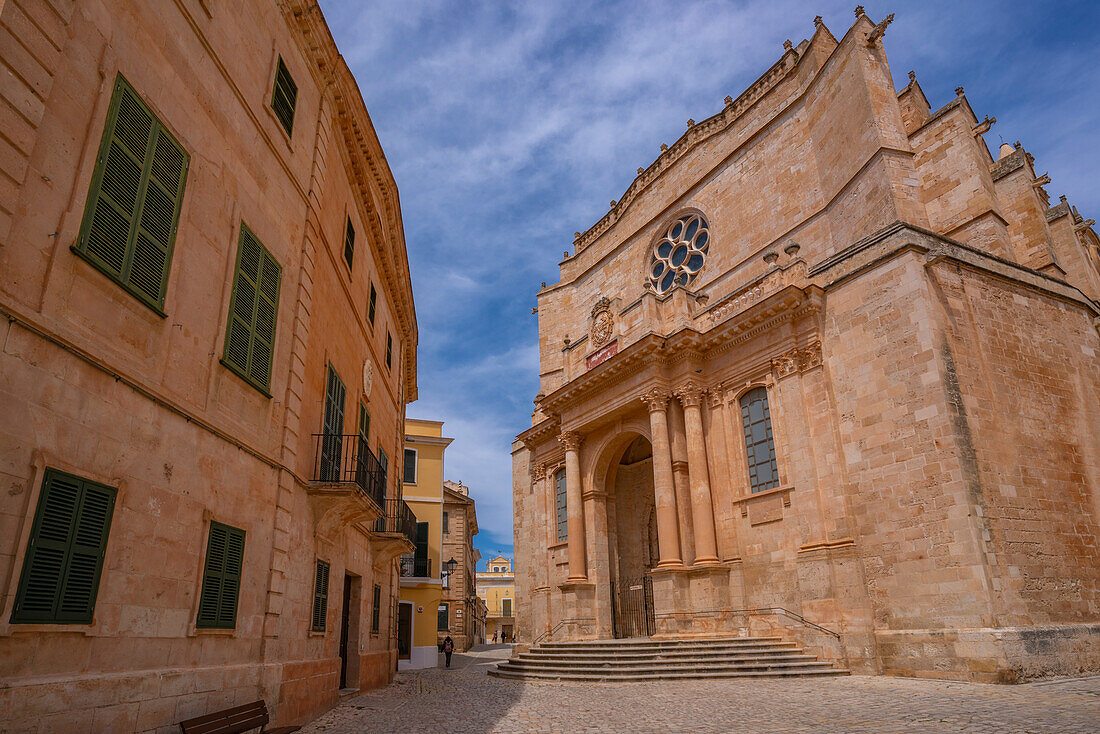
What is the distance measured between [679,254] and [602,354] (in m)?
5.53

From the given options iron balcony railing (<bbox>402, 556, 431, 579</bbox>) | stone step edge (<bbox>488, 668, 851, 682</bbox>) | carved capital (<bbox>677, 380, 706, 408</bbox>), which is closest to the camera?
stone step edge (<bbox>488, 668, 851, 682</bbox>)

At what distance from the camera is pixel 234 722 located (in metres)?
6.16

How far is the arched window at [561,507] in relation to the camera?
853 inches

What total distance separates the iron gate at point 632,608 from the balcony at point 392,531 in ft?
21.8

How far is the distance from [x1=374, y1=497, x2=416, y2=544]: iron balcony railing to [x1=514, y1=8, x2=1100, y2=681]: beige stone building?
507cm

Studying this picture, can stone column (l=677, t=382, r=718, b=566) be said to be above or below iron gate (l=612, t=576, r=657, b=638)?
above

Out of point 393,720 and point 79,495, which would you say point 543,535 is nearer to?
point 393,720

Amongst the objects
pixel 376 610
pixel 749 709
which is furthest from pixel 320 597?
pixel 749 709

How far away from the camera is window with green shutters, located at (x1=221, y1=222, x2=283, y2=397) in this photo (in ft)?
24.1

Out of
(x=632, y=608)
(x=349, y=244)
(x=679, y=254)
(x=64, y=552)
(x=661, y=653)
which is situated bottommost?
(x=661, y=653)

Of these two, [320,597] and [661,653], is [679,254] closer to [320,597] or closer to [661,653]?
[661,653]

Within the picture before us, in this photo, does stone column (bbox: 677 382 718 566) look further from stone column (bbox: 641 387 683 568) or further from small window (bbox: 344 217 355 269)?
small window (bbox: 344 217 355 269)

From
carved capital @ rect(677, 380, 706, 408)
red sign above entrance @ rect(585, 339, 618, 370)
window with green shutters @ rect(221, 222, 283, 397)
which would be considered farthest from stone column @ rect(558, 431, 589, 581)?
window with green shutters @ rect(221, 222, 283, 397)

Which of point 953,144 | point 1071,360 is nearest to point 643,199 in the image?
point 953,144
